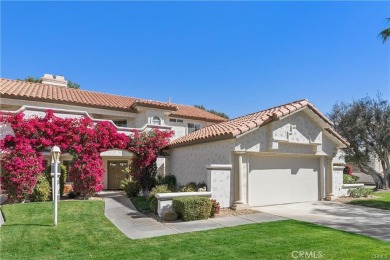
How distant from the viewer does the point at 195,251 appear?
7.40 m

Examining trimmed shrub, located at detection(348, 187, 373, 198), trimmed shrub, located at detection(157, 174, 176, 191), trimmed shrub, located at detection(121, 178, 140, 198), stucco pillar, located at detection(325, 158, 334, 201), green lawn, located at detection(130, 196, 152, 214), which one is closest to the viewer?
green lawn, located at detection(130, 196, 152, 214)

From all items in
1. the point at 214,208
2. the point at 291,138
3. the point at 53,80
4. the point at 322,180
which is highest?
the point at 53,80

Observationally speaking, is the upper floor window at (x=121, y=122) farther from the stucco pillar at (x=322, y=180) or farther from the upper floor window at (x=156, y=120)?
the stucco pillar at (x=322, y=180)

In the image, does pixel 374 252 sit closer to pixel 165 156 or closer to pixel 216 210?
pixel 216 210

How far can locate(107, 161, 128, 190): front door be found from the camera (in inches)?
997

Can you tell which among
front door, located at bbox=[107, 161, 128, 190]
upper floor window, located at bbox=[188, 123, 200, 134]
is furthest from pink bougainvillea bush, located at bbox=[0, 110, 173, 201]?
upper floor window, located at bbox=[188, 123, 200, 134]

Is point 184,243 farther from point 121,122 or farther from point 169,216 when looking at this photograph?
point 121,122

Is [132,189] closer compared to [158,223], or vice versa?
[158,223]

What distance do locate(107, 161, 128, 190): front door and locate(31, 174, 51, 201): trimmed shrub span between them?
9.99 meters

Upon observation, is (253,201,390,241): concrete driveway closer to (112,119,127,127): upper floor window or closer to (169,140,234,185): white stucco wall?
(169,140,234,185): white stucco wall

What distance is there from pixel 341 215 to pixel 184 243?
7.78 m

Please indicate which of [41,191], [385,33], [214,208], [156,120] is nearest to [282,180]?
[214,208]

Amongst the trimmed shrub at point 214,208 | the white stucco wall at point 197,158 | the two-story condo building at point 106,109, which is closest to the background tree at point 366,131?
the two-story condo building at point 106,109

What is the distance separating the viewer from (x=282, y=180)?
15.6 m
